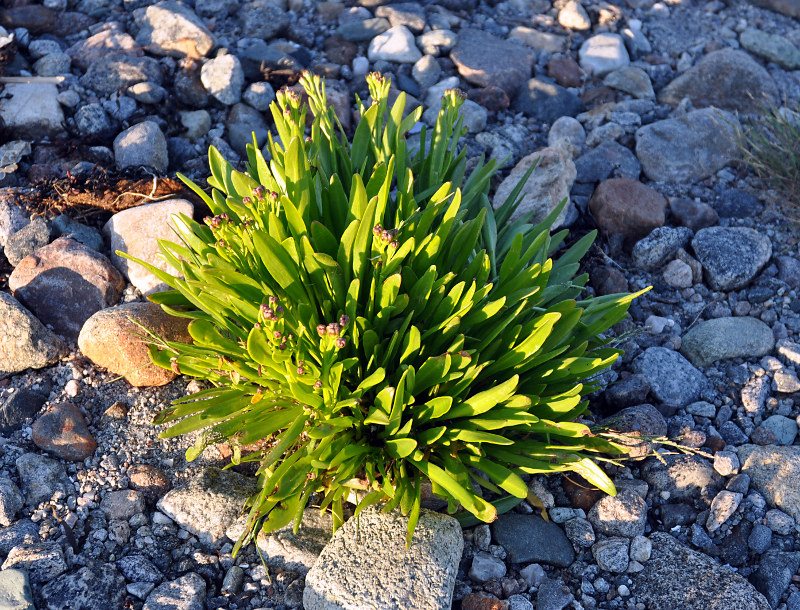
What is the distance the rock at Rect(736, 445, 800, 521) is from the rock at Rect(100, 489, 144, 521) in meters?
2.11

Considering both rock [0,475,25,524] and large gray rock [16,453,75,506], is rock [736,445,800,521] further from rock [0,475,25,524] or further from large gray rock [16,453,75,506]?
rock [0,475,25,524]

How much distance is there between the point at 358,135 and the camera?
284cm

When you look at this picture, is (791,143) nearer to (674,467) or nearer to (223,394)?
(674,467)

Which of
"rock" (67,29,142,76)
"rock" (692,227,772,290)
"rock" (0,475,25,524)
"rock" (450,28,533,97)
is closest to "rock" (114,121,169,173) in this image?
"rock" (67,29,142,76)

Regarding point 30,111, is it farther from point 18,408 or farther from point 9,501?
point 9,501

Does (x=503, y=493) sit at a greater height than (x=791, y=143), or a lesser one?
lesser

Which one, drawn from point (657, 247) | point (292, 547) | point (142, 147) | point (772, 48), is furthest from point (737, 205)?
point (142, 147)

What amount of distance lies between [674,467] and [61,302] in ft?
7.94

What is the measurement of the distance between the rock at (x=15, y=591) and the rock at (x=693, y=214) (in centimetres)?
317

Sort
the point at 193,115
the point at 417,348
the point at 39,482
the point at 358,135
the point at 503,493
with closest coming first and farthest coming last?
the point at 417,348 < the point at 39,482 < the point at 503,493 < the point at 358,135 < the point at 193,115

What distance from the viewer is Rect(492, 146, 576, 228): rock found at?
3.40 m

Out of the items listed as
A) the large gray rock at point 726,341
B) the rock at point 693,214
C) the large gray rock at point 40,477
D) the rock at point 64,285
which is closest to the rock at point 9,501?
the large gray rock at point 40,477

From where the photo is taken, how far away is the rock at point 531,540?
2370 mm

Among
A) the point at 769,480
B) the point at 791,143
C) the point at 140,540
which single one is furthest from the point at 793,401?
the point at 140,540
